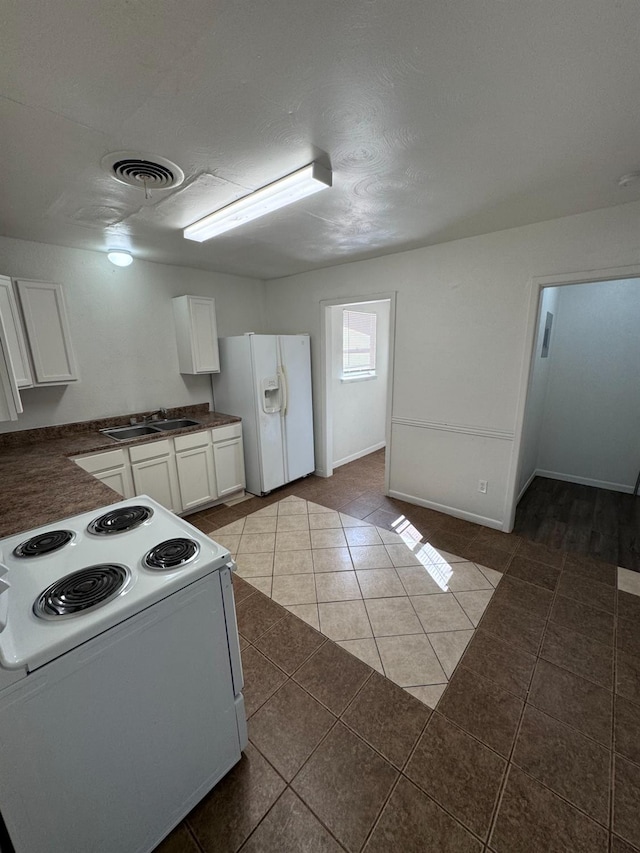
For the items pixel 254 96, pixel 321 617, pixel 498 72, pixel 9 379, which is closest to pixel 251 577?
pixel 321 617

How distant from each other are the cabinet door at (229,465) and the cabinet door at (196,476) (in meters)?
0.07

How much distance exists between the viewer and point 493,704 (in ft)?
5.14

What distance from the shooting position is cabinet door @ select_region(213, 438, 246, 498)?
3.51 metres

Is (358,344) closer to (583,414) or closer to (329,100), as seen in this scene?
(583,414)

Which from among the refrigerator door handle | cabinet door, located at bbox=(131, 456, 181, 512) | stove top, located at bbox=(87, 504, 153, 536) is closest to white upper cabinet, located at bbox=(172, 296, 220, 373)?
the refrigerator door handle

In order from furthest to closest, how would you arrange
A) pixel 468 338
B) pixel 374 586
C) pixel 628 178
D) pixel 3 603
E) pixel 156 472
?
pixel 156 472 → pixel 468 338 → pixel 374 586 → pixel 628 178 → pixel 3 603

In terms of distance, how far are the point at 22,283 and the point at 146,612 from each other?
2.72m

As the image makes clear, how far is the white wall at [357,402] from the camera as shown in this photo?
4.36m

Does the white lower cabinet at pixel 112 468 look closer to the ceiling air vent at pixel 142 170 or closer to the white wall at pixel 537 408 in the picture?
the ceiling air vent at pixel 142 170

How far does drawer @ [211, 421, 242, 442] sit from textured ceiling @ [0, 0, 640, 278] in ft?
6.49

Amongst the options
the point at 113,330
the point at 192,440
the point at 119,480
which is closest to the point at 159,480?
the point at 119,480

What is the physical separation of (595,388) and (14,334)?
5441 millimetres

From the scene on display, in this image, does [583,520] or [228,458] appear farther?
[228,458]

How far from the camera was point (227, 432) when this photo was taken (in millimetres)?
3568
